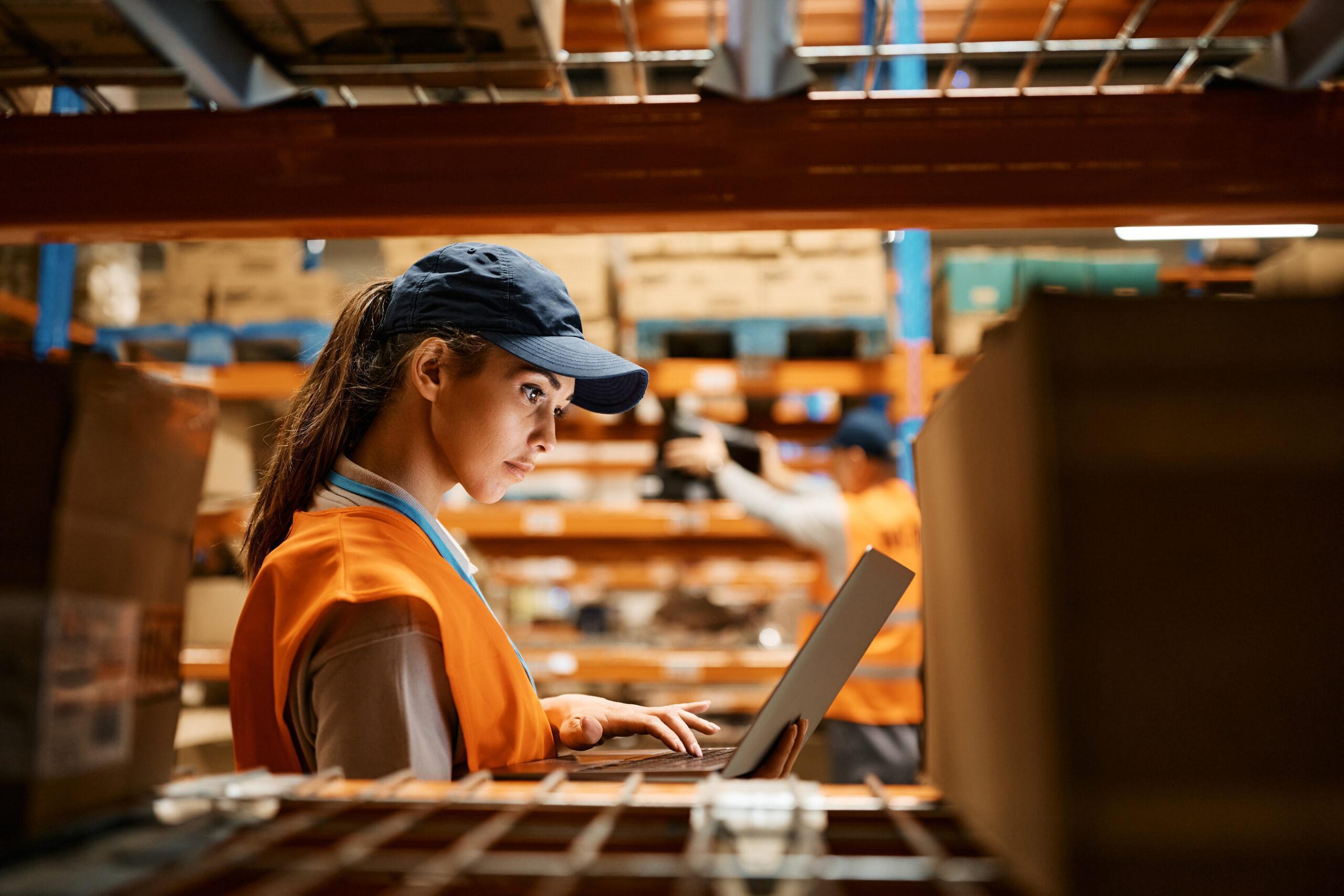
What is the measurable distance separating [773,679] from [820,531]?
0.62 m

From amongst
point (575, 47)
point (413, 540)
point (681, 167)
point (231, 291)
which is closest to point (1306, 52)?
point (681, 167)

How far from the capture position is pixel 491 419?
135 centimetres

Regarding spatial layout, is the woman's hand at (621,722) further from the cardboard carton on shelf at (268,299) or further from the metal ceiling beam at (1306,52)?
the cardboard carton on shelf at (268,299)

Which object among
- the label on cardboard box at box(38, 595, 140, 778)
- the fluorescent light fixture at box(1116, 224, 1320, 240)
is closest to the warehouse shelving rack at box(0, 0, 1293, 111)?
the fluorescent light fixture at box(1116, 224, 1320, 240)

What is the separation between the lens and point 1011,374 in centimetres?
45

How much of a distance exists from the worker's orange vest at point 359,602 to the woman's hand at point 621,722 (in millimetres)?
165

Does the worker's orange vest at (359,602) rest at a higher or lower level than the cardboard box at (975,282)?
lower

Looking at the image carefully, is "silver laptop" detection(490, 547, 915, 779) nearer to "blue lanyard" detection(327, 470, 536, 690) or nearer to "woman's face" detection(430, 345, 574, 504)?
"blue lanyard" detection(327, 470, 536, 690)

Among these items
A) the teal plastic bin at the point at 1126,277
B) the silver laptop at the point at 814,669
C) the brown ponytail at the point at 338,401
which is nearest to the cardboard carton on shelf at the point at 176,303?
the brown ponytail at the point at 338,401

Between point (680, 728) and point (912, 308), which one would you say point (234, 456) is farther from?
point (680, 728)

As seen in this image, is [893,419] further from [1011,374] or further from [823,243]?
[1011,374]

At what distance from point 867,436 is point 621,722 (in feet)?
9.16

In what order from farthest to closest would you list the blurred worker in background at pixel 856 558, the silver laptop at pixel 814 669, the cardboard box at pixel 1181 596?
the blurred worker in background at pixel 856 558 → the silver laptop at pixel 814 669 → the cardboard box at pixel 1181 596

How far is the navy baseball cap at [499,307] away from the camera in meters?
1.29
